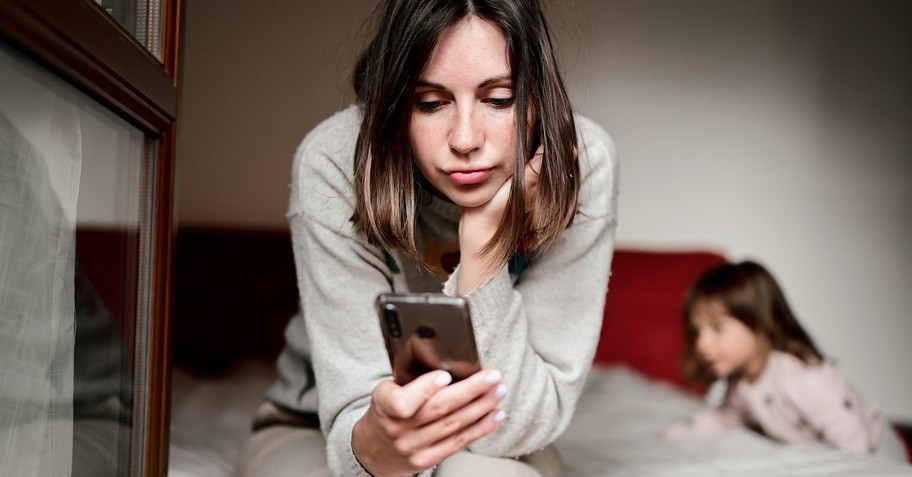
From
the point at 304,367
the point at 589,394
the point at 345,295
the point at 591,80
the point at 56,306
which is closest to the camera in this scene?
the point at 56,306

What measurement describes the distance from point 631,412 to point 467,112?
1.15m

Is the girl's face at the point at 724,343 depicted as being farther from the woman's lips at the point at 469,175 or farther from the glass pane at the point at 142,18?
the glass pane at the point at 142,18

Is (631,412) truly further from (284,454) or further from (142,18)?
(142,18)

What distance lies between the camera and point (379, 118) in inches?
30.9

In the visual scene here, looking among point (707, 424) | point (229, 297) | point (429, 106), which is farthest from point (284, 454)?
point (229, 297)

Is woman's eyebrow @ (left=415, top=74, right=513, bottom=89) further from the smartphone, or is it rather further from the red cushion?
the red cushion

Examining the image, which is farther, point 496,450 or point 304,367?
point 304,367

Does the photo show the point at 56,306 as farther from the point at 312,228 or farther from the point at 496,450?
the point at 496,450

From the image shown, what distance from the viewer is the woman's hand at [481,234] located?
2.66 ft

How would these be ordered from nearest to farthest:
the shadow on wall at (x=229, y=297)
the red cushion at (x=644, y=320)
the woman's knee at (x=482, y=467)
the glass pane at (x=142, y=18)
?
1. the glass pane at (x=142, y=18)
2. the woman's knee at (x=482, y=467)
3. the shadow on wall at (x=229, y=297)
4. the red cushion at (x=644, y=320)

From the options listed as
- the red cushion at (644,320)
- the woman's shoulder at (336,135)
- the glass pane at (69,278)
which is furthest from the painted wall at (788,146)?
the glass pane at (69,278)

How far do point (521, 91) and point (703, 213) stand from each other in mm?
1647

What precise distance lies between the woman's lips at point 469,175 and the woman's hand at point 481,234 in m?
0.04

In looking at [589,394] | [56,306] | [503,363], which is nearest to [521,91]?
[503,363]
